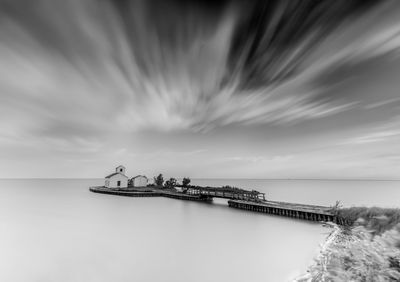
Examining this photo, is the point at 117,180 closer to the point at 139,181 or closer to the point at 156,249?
the point at 139,181

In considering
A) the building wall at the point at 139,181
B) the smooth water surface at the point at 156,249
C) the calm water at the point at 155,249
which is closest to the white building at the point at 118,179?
the building wall at the point at 139,181

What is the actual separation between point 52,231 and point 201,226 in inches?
648

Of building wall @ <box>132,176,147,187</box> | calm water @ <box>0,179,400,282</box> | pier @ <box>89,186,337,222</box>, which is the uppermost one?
building wall @ <box>132,176,147,187</box>

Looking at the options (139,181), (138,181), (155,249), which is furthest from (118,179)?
(155,249)

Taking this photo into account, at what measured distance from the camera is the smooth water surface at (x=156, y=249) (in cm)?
1214

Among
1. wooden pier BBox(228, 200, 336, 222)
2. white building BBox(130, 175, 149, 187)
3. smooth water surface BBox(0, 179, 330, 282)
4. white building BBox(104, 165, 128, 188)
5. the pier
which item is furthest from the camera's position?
white building BBox(130, 175, 149, 187)

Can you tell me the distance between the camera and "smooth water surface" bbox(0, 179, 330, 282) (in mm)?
12141

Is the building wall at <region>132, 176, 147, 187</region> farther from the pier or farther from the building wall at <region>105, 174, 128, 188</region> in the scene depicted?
the pier

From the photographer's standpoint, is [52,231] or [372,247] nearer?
[372,247]

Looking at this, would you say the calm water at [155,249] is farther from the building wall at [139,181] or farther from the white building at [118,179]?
the building wall at [139,181]

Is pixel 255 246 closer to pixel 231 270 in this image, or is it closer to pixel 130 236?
pixel 231 270

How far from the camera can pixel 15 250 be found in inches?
656

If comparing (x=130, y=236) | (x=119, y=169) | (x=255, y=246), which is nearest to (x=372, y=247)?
(x=255, y=246)

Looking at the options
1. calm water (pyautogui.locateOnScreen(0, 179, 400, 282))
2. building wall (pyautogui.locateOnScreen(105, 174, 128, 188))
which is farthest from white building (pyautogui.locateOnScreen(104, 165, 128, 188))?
calm water (pyautogui.locateOnScreen(0, 179, 400, 282))
